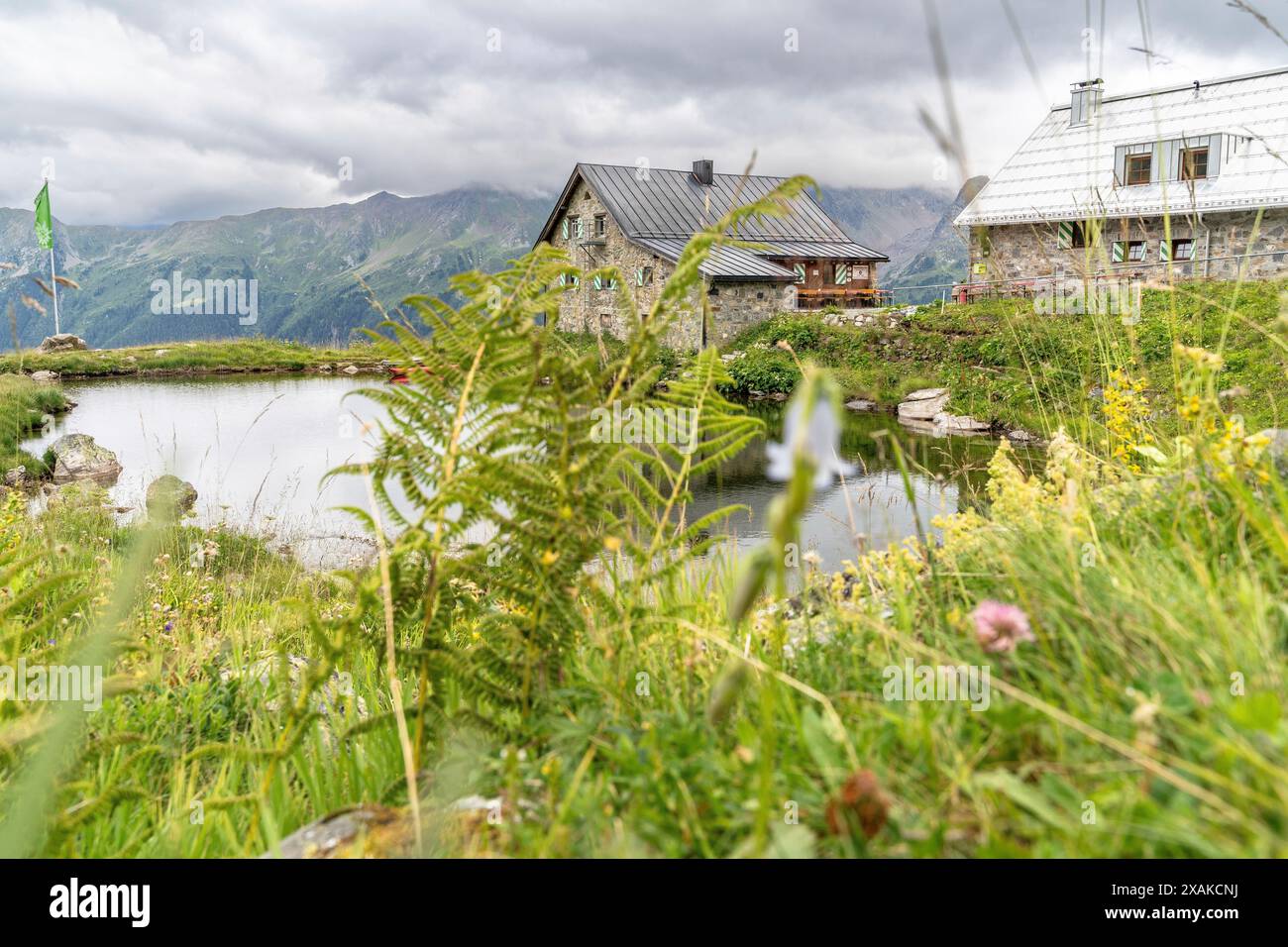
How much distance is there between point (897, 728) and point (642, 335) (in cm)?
108

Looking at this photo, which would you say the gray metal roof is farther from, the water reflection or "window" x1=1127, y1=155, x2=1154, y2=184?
"window" x1=1127, y1=155, x2=1154, y2=184

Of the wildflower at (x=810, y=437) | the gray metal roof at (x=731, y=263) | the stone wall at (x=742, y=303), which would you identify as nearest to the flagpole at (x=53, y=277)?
the wildflower at (x=810, y=437)

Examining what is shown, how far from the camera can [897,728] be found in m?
1.37

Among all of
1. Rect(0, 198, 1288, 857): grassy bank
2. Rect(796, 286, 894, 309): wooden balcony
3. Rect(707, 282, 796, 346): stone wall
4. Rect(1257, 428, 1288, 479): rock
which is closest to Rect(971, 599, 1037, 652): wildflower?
Rect(0, 198, 1288, 857): grassy bank

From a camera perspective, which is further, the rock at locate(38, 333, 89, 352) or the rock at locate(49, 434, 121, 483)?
the rock at locate(38, 333, 89, 352)

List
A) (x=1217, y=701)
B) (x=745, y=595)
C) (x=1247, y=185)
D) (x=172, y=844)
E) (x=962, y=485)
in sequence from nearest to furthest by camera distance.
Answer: (x=745, y=595)
(x=1217, y=701)
(x=172, y=844)
(x=962, y=485)
(x=1247, y=185)

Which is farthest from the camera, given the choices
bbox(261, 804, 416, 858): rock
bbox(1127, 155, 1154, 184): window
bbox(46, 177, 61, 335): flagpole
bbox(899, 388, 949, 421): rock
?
bbox(1127, 155, 1154, 184): window

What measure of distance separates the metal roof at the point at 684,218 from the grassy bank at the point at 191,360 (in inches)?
474

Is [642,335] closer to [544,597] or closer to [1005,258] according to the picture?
[544,597]

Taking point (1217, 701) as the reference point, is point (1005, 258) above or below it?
above

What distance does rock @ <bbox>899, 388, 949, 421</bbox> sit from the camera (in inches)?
790

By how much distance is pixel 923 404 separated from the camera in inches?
806
